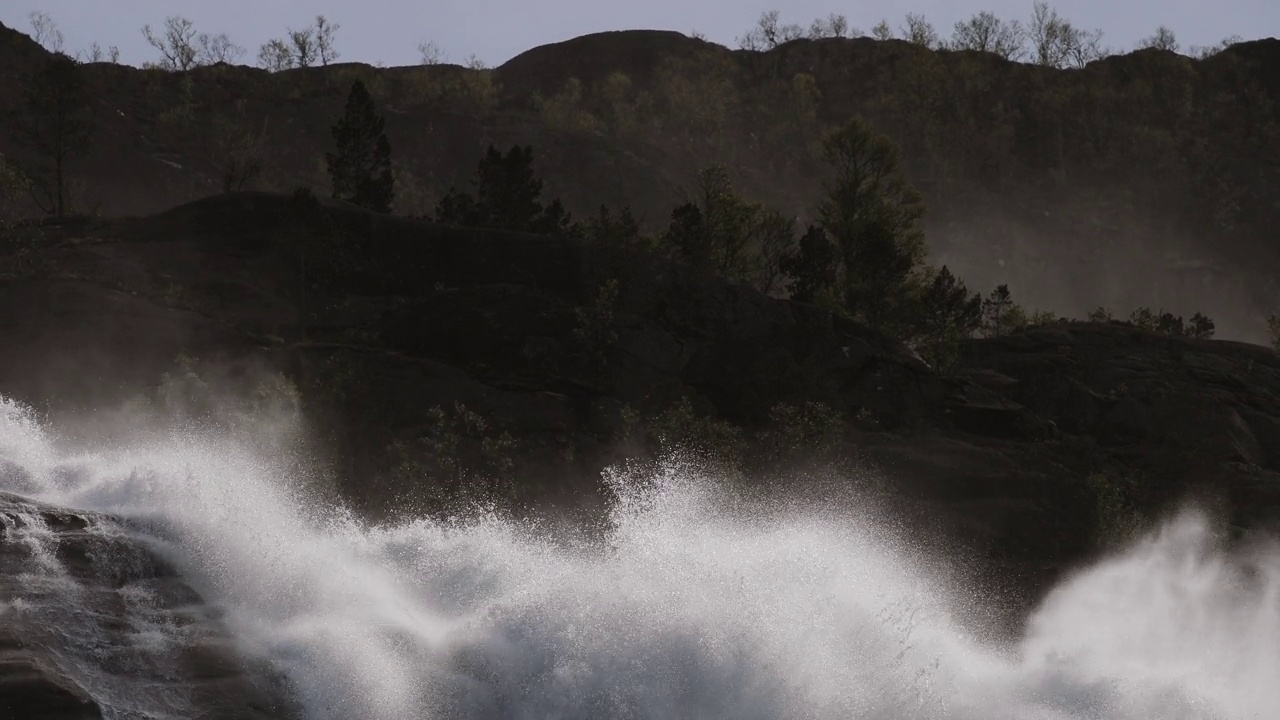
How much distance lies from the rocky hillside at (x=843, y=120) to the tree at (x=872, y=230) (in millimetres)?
39542

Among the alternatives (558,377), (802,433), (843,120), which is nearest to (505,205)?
(558,377)

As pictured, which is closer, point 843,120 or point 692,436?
point 692,436

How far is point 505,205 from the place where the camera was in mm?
72312

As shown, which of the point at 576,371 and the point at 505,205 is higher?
the point at 505,205

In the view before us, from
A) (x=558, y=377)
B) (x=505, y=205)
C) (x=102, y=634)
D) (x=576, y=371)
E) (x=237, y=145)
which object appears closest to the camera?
(x=102, y=634)

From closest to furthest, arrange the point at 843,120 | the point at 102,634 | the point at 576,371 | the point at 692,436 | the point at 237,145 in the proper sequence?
the point at 102,634 < the point at 692,436 < the point at 576,371 < the point at 237,145 < the point at 843,120

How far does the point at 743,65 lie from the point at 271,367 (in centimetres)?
15539

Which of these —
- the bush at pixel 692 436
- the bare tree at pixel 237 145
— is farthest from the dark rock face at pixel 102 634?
the bare tree at pixel 237 145

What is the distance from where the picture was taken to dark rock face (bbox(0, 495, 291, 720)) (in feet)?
74.1

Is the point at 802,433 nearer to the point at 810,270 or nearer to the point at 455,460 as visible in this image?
the point at 455,460

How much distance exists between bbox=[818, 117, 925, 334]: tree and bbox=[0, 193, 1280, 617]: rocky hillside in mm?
6828

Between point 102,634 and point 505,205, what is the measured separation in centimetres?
4912

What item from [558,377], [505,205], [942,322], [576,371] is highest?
[505,205]

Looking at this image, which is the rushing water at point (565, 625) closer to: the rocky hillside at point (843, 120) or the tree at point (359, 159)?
the tree at point (359, 159)
